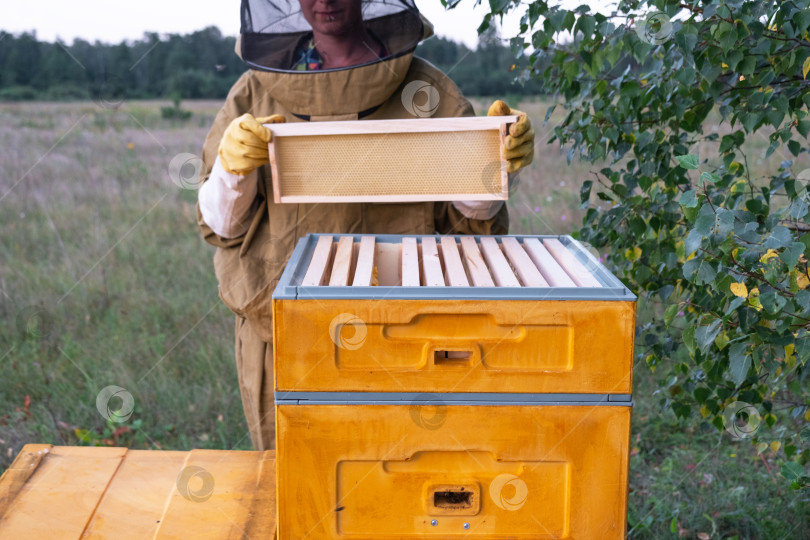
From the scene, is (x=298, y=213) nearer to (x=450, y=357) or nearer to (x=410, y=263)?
(x=410, y=263)

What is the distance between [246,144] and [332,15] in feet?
2.03

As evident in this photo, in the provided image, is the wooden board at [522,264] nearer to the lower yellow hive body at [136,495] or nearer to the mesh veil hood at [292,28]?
the mesh veil hood at [292,28]

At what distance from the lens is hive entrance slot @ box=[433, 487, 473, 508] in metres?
1.52

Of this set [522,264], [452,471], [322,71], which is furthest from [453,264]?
[322,71]

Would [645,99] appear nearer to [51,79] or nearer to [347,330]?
[347,330]

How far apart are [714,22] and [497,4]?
583mm

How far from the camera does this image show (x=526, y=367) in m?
1.45

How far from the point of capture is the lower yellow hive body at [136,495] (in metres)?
1.77

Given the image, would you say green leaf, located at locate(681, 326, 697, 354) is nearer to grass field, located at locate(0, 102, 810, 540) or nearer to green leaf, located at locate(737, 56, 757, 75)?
green leaf, located at locate(737, 56, 757, 75)

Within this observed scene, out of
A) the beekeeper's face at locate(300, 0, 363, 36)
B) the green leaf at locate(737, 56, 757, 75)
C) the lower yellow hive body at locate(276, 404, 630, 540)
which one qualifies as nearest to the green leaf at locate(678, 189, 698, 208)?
the lower yellow hive body at locate(276, 404, 630, 540)

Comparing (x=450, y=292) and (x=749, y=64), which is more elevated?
(x=749, y=64)

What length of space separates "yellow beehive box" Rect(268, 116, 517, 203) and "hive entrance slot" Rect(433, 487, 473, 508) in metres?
0.80

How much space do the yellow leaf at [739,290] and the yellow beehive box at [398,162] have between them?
66 cm

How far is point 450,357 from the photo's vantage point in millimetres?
1618
